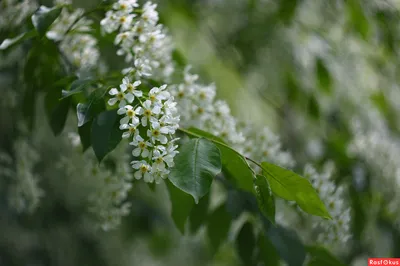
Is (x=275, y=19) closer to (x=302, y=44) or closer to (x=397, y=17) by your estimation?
(x=302, y=44)

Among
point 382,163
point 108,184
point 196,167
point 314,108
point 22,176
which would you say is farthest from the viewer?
point 314,108

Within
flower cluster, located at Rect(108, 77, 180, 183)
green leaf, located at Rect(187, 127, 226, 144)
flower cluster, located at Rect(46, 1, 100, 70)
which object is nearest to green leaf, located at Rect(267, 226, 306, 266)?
green leaf, located at Rect(187, 127, 226, 144)

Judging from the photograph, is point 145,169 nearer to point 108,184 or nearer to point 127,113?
point 127,113

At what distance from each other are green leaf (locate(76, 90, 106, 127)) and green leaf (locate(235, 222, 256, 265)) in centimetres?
75

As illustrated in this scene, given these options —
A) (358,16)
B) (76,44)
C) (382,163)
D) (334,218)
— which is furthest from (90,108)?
(358,16)

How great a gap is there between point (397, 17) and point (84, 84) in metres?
2.32

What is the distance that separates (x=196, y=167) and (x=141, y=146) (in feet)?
0.50

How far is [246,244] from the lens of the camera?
1703mm

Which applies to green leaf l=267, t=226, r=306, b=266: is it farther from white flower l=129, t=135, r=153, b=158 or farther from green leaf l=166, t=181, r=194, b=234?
white flower l=129, t=135, r=153, b=158

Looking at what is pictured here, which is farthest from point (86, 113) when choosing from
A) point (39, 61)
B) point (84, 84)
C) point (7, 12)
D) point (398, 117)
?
point (398, 117)

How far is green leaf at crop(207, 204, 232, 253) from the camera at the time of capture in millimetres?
1739

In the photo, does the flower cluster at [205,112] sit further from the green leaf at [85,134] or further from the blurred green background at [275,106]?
the blurred green background at [275,106]

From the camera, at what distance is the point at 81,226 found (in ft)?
11.1

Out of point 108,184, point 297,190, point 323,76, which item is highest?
point 297,190
